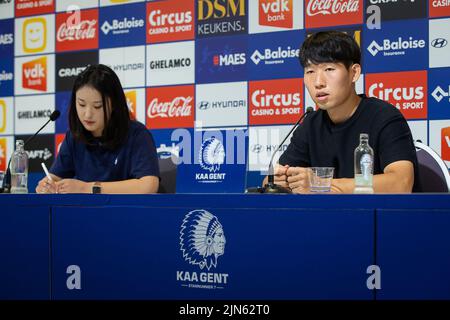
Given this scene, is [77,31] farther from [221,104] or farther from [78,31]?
[221,104]

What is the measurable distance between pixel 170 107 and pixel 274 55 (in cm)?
74

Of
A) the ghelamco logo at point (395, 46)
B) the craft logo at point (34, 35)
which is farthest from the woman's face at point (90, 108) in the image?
the craft logo at point (34, 35)

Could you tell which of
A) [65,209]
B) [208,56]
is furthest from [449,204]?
[208,56]

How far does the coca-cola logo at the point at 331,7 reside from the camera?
3.39m

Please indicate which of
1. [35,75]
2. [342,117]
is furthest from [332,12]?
[35,75]

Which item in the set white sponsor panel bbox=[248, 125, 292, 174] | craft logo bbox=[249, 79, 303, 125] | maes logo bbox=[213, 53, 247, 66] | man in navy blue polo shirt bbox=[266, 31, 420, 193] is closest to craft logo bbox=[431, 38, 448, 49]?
craft logo bbox=[249, 79, 303, 125]

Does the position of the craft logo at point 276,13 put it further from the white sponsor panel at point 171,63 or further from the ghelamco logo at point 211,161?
the ghelamco logo at point 211,161

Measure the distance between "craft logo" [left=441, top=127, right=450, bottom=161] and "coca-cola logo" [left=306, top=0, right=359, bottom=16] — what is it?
2.68 ft

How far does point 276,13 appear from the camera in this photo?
3.59 meters

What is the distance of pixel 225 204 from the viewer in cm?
146

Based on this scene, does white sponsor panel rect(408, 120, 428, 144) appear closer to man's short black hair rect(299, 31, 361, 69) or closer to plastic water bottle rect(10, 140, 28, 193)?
man's short black hair rect(299, 31, 361, 69)

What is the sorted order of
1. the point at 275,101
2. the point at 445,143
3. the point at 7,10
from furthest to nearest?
the point at 7,10
the point at 275,101
the point at 445,143

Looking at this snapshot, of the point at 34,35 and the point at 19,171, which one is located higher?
the point at 34,35

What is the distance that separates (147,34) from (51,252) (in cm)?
252
